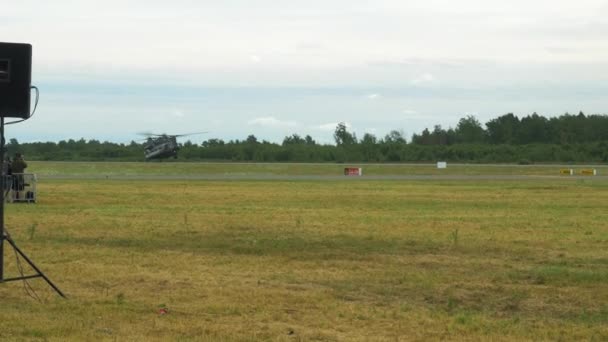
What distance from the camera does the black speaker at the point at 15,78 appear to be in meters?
10.9

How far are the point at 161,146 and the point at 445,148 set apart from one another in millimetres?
40358

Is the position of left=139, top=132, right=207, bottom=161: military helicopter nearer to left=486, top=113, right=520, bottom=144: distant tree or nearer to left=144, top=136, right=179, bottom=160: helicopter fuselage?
left=144, top=136, right=179, bottom=160: helicopter fuselage

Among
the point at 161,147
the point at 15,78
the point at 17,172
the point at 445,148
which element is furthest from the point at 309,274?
the point at 445,148

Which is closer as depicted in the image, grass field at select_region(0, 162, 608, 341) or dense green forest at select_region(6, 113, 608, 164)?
grass field at select_region(0, 162, 608, 341)

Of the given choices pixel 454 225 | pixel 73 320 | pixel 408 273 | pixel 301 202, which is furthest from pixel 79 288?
pixel 301 202

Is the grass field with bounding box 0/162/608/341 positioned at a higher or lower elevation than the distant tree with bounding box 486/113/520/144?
lower

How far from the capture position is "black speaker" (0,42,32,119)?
10.9m

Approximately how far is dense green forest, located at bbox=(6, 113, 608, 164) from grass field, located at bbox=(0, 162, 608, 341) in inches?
2957

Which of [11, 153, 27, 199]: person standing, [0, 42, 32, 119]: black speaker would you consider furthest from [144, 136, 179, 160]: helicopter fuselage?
[0, 42, 32, 119]: black speaker

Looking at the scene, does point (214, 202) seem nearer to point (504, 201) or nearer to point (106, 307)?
point (504, 201)

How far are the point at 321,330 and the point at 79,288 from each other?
166 inches

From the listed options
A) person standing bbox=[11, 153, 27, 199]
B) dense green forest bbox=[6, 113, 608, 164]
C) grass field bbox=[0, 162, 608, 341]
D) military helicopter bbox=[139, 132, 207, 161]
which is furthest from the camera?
dense green forest bbox=[6, 113, 608, 164]

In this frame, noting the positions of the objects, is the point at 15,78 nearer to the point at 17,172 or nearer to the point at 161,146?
the point at 17,172

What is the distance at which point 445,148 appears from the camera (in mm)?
114750
